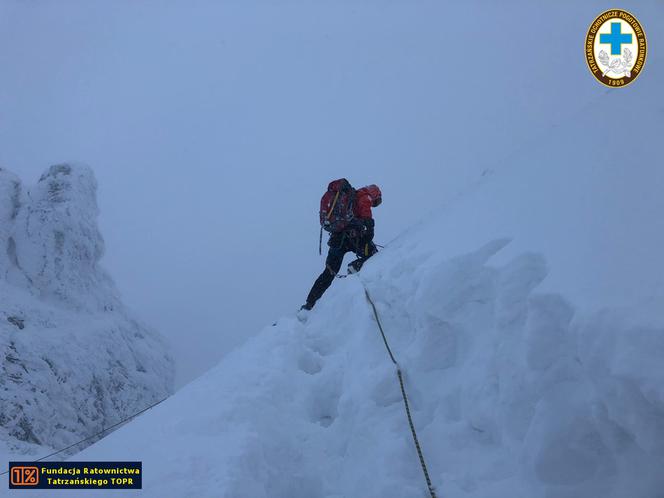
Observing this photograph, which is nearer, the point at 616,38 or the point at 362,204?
the point at 616,38

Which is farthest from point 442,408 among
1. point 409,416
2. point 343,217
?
point 343,217

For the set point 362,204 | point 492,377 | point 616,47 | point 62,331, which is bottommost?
point 492,377

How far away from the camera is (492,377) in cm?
392

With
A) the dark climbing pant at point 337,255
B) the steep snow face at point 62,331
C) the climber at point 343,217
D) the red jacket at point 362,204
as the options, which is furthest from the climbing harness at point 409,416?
the steep snow face at point 62,331

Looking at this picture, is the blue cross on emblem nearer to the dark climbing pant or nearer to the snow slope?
the snow slope

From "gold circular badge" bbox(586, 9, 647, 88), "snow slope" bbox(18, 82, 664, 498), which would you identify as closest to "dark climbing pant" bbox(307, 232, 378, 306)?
"snow slope" bbox(18, 82, 664, 498)

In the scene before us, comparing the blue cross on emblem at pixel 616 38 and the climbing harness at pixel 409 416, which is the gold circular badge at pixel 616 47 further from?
the climbing harness at pixel 409 416

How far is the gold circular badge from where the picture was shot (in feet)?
24.4

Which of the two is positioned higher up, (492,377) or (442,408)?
(492,377)

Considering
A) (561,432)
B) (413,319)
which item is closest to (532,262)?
(561,432)

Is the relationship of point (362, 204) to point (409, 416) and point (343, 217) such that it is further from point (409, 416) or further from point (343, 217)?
point (409, 416)

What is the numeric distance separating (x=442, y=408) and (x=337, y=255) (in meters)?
5.48

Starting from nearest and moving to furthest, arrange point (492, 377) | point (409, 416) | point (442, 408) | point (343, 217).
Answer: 1. point (492, 377)
2. point (409, 416)
3. point (442, 408)
4. point (343, 217)

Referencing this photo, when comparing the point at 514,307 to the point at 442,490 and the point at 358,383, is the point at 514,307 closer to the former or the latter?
the point at 442,490
